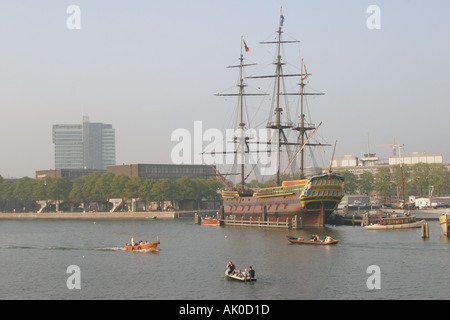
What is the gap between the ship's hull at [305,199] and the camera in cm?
10225

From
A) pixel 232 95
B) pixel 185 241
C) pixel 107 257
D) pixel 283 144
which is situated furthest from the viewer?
pixel 232 95

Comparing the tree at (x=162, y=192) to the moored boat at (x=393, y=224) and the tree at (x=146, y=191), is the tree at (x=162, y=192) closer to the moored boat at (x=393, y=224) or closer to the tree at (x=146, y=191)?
the tree at (x=146, y=191)

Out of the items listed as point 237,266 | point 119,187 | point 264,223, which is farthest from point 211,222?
point 119,187

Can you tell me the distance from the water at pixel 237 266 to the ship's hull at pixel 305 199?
34.2 feet

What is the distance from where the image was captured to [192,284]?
171 feet

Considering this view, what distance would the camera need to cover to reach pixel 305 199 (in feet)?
337

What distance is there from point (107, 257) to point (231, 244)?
1893 cm

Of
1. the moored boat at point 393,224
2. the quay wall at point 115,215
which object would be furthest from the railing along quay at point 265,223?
the quay wall at point 115,215

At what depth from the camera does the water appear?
1911 inches

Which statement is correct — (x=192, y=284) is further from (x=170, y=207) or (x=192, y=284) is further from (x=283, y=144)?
(x=170, y=207)

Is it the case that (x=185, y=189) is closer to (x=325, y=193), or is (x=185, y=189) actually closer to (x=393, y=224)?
(x=325, y=193)

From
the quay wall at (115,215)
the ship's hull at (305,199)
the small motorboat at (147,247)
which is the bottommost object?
the quay wall at (115,215)
